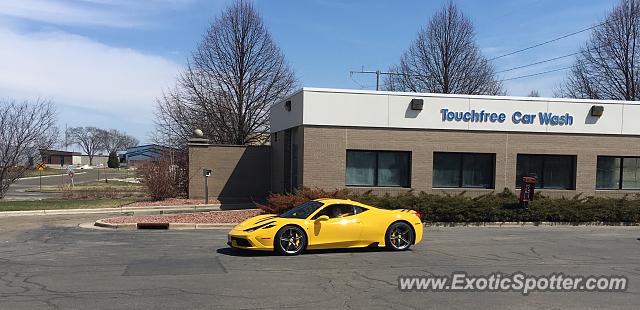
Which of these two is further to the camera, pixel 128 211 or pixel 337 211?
pixel 128 211

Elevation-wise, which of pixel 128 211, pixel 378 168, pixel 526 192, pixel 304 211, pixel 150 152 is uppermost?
pixel 150 152

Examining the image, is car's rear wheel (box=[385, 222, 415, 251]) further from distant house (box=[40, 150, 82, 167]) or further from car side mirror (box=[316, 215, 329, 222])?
distant house (box=[40, 150, 82, 167])

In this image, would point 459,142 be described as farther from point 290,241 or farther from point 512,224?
point 290,241

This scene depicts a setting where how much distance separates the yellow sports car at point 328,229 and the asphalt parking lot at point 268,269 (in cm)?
31

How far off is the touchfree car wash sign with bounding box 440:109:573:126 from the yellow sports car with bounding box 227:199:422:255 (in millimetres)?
10203

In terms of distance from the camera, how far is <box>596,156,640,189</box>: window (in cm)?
2402

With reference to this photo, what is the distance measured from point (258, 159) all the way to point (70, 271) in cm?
1921

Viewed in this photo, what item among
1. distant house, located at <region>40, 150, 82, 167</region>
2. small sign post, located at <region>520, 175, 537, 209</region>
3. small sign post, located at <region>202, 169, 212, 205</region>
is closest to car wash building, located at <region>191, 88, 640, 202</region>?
small sign post, located at <region>520, 175, 537, 209</region>

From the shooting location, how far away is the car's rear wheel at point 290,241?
12039 millimetres

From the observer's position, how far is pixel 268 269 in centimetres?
1030

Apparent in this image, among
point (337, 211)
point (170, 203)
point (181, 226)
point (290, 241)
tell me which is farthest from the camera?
point (170, 203)

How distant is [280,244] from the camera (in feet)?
39.5

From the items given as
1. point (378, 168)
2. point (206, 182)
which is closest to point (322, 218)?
point (378, 168)

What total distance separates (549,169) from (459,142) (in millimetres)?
4273
